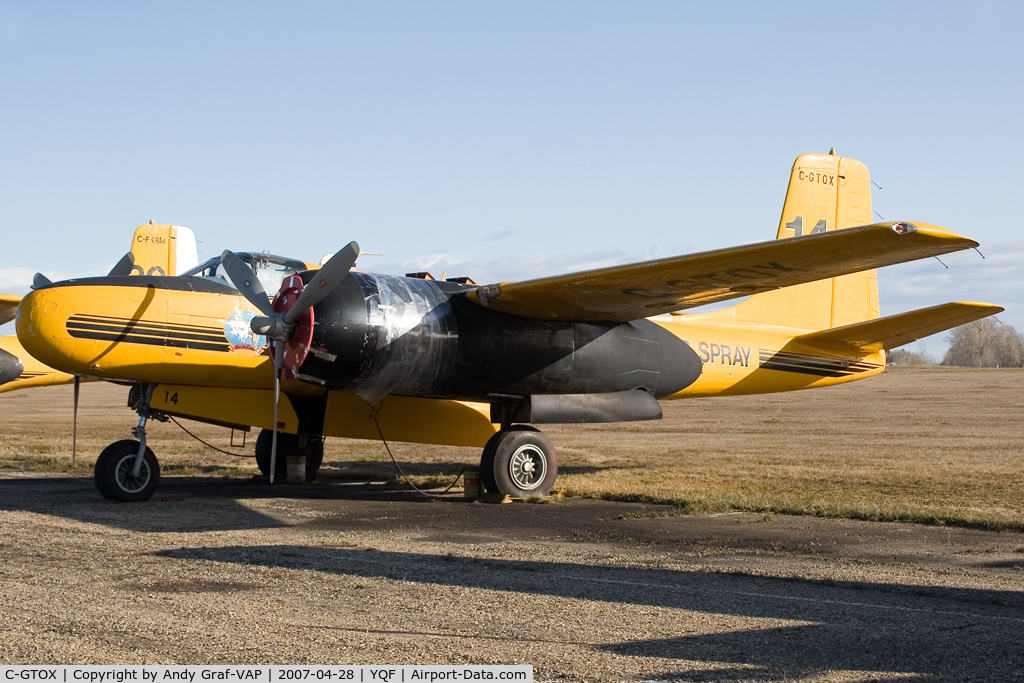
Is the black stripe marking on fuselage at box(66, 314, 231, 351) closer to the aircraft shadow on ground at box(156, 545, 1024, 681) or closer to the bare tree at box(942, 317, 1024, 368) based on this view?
the aircraft shadow on ground at box(156, 545, 1024, 681)

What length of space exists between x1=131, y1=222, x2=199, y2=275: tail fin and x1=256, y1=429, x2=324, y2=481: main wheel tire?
45.8ft

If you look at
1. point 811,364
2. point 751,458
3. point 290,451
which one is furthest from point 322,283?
point 751,458

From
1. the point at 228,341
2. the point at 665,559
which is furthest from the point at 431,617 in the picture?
the point at 228,341

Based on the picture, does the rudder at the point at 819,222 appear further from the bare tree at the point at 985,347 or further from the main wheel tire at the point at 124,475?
the bare tree at the point at 985,347

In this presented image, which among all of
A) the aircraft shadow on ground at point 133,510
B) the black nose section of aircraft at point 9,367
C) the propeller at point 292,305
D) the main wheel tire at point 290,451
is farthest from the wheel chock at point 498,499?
the black nose section of aircraft at point 9,367

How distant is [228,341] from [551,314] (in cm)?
425

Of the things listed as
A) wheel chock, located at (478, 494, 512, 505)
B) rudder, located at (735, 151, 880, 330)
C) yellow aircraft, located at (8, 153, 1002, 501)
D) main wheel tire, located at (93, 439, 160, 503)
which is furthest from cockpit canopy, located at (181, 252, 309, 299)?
rudder, located at (735, 151, 880, 330)

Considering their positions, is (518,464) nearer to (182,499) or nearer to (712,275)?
(712,275)

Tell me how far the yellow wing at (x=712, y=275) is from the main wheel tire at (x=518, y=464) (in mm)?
1706

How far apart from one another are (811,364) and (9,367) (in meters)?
16.3

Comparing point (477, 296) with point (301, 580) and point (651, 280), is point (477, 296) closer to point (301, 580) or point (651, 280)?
point (651, 280)

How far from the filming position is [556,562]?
27.1 ft

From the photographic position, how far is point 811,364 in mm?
17375

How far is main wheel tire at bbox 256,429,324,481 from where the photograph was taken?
51.1 feet
